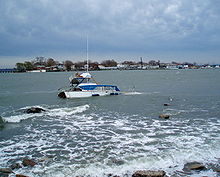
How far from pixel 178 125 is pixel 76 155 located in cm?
866

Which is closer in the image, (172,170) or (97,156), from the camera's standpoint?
(172,170)

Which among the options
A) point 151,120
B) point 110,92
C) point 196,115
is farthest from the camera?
point 110,92

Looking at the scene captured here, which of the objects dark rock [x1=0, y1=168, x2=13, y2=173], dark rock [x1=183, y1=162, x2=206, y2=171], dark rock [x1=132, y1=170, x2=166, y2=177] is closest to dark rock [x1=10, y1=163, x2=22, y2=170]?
dark rock [x1=0, y1=168, x2=13, y2=173]

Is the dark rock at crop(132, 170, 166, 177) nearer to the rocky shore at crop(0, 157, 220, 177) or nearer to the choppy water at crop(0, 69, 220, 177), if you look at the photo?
the rocky shore at crop(0, 157, 220, 177)

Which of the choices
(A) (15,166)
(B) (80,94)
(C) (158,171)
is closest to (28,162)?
(A) (15,166)

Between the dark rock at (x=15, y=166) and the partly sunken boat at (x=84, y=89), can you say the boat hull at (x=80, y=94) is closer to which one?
the partly sunken boat at (x=84, y=89)

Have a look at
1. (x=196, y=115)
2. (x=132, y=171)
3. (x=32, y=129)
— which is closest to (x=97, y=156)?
(x=132, y=171)

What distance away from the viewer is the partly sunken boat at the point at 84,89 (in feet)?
106

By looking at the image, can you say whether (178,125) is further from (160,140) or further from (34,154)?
(34,154)

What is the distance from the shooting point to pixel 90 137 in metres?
13.3

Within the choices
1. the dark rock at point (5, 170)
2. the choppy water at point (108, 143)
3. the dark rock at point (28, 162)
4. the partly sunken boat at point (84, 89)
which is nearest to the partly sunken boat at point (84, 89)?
the partly sunken boat at point (84, 89)

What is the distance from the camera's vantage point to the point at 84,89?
33062mm

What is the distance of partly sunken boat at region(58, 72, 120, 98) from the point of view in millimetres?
32188

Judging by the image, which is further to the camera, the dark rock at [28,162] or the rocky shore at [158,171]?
the dark rock at [28,162]
